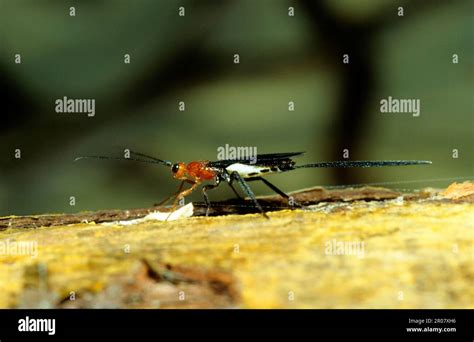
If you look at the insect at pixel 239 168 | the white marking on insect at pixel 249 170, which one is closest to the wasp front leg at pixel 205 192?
the insect at pixel 239 168

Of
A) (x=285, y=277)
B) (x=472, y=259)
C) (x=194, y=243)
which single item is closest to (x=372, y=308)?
(x=285, y=277)

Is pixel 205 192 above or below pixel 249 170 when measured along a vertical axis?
below

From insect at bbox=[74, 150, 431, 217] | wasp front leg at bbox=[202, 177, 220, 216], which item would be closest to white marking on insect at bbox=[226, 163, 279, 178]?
insect at bbox=[74, 150, 431, 217]

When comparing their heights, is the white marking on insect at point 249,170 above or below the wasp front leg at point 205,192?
above

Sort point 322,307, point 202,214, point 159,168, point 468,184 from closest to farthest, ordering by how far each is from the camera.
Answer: point 322,307 < point 468,184 < point 202,214 < point 159,168

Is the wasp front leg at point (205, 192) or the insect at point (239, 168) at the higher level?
the insect at point (239, 168)

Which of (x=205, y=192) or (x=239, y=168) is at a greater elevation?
(x=239, y=168)

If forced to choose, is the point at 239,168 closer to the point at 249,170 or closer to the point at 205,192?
the point at 249,170

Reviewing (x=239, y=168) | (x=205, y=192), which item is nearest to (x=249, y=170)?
(x=239, y=168)

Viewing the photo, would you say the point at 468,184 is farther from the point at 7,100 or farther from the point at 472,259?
the point at 7,100

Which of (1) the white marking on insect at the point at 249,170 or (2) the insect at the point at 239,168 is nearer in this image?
(2) the insect at the point at 239,168

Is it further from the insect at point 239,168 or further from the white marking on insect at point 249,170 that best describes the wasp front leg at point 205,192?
the white marking on insect at point 249,170
